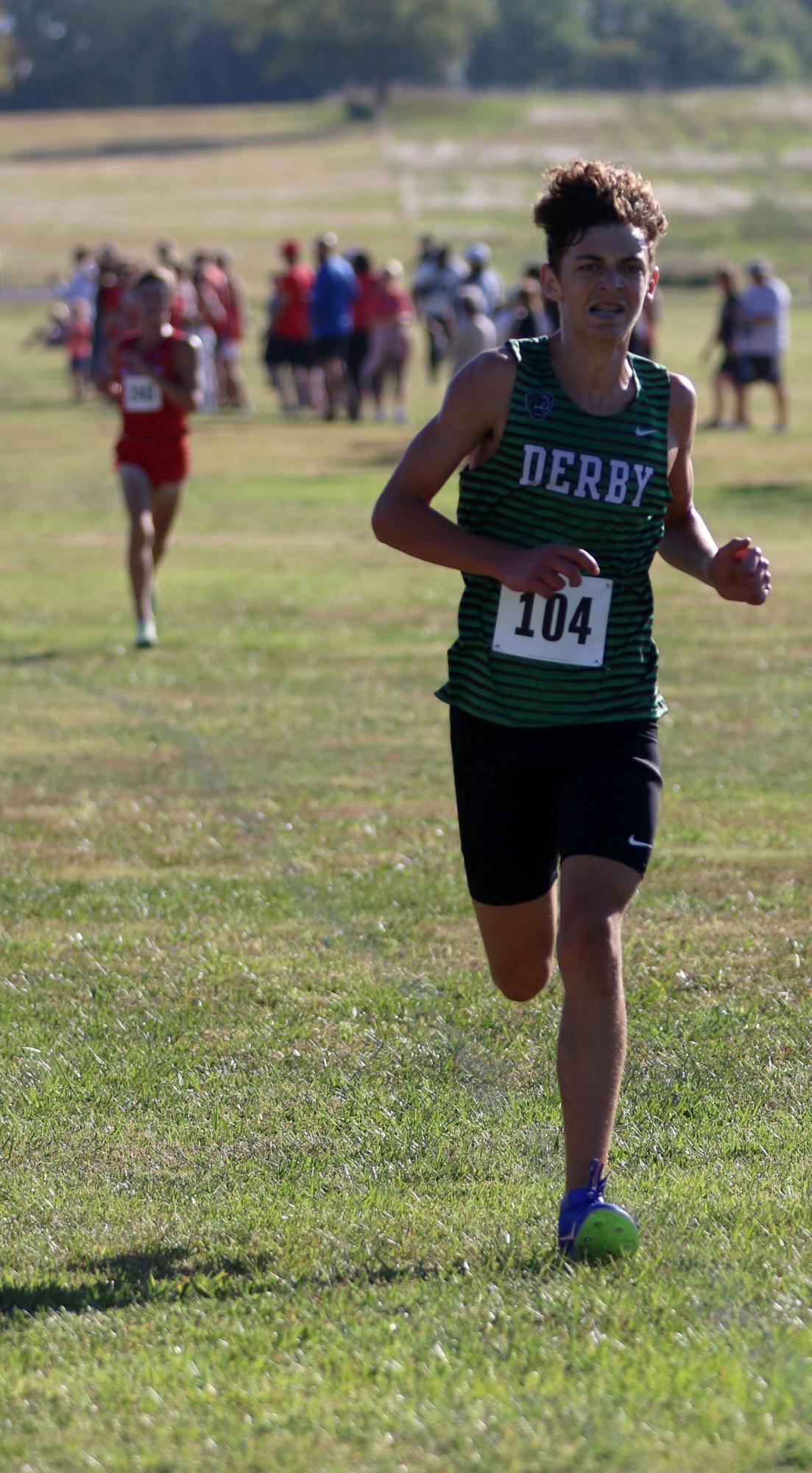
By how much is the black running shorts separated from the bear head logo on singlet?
65cm

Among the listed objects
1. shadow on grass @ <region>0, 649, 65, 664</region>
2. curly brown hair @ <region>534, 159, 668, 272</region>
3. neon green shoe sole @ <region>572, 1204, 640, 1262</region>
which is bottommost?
shadow on grass @ <region>0, 649, 65, 664</region>

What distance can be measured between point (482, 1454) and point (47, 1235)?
56.0 inches

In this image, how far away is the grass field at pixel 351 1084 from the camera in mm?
3504

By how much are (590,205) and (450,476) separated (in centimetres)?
64

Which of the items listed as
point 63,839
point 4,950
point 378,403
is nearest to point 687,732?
point 63,839

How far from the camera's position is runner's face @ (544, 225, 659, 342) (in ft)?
14.3

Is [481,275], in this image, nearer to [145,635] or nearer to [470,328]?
[470,328]

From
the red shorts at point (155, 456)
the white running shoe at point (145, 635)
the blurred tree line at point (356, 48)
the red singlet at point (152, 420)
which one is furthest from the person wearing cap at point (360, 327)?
the blurred tree line at point (356, 48)

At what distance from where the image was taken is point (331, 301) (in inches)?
1034

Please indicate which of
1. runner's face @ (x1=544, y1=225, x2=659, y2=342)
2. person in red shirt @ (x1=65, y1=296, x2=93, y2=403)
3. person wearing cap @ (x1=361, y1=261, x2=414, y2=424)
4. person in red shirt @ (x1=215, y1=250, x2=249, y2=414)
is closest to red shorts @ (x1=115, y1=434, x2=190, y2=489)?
runner's face @ (x1=544, y1=225, x2=659, y2=342)

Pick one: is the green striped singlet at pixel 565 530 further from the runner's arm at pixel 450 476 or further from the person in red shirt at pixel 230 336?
the person in red shirt at pixel 230 336

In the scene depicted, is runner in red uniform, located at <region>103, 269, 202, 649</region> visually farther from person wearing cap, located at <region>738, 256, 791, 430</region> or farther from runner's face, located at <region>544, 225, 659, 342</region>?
person wearing cap, located at <region>738, 256, 791, 430</region>

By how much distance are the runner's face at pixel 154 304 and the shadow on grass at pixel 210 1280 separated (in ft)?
27.1

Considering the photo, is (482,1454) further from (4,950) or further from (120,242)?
(120,242)
